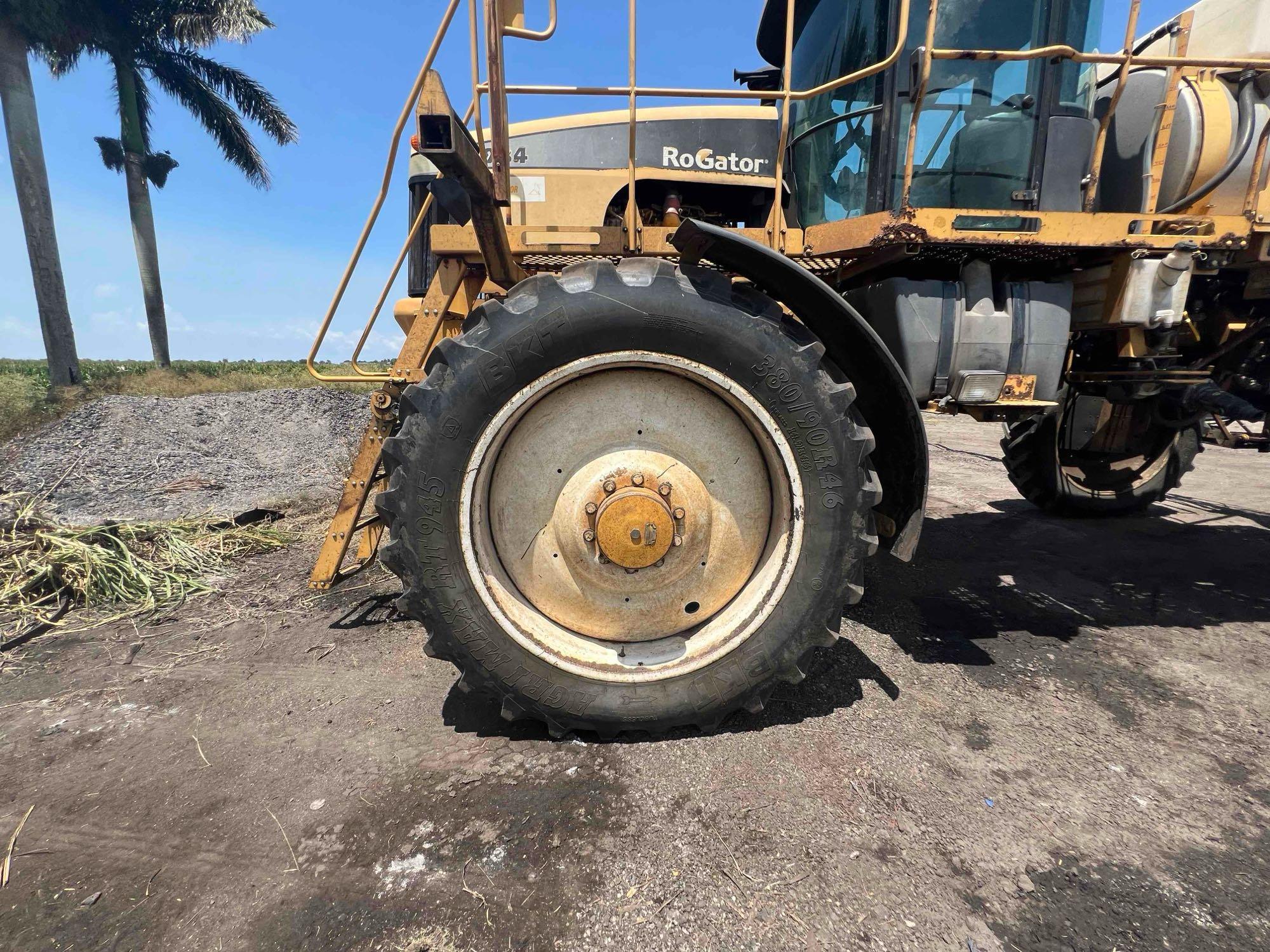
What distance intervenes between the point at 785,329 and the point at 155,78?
72.2 ft

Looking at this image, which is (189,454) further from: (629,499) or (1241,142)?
(1241,142)

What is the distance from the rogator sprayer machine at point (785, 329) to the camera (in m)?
1.86

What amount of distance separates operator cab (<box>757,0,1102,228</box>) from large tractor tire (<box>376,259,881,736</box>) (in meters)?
1.07

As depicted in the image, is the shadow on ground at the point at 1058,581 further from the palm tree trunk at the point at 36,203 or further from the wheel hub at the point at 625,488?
the palm tree trunk at the point at 36,203

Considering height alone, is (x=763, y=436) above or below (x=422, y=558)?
above

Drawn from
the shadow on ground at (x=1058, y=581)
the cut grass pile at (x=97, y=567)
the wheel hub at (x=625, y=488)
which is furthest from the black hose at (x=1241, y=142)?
the cut grass pile at (x=97, y=567)

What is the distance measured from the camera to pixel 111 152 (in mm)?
16281

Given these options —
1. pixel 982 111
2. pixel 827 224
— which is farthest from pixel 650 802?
pixel 982 111

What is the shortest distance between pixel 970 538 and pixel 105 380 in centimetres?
1642

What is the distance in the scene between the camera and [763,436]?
197 cm

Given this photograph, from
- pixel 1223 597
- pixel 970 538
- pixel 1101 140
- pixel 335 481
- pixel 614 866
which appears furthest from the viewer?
pixel 335 481

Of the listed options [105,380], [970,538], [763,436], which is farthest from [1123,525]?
[105,380]

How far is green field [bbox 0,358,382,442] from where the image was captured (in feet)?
29.6

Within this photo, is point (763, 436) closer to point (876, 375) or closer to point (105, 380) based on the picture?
point (876, 375)
